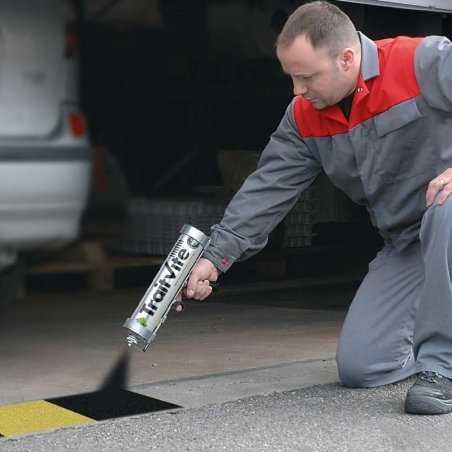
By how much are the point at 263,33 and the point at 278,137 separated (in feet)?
4.53

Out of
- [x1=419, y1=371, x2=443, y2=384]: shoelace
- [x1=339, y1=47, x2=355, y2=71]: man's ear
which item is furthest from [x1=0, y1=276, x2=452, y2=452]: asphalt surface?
[x1=339, y1=47, x2=355, y2=71]: man's ear

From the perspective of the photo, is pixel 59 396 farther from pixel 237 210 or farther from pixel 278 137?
pixel 278 137

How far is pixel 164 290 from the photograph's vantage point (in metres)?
2.73

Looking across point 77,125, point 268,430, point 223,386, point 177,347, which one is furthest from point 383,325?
point 77,125

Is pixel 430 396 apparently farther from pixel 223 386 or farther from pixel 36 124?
pixel 36 124

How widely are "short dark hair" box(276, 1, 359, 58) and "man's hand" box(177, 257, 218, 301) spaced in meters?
0.68

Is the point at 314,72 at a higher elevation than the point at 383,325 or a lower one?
higher

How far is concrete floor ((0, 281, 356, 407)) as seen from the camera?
3.30m

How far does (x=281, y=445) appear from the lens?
2.49m

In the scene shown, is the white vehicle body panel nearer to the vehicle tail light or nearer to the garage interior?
the vehicle tail light

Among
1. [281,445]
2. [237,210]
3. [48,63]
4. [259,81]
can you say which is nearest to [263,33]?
[259,81]

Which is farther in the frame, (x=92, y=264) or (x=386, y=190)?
(x=92, y=264)

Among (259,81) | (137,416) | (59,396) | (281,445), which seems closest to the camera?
(281,445)

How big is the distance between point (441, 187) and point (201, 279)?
2.44ft
